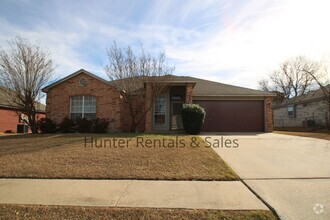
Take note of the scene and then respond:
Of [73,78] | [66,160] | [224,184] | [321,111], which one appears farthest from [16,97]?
[321,111]

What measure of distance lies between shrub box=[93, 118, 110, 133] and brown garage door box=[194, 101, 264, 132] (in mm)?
6500

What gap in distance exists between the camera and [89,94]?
616 inches

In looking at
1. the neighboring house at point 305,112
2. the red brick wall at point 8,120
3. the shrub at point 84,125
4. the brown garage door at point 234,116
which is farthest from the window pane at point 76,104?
the neighboring house at point 305,112

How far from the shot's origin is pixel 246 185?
5.06 meters

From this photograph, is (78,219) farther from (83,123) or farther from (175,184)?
(83,123)

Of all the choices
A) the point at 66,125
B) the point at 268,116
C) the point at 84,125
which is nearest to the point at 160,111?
the point at 84,125

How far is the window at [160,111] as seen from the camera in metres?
16.8

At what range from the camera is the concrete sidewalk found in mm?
4070

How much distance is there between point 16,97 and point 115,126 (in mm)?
6299

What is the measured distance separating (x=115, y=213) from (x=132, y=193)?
2.89 ft

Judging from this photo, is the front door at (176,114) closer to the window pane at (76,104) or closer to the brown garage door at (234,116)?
the brown garage door at (234,116)

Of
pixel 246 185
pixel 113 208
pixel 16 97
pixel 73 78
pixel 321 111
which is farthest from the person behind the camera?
pixel 321 111

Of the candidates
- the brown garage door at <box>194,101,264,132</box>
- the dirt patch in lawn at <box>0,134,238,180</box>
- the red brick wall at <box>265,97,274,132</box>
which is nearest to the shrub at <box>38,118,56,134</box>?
the dirt patch in lawn at <box>0,134,238,180</box>

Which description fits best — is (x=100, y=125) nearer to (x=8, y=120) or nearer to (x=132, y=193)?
(x=132, y=193)
